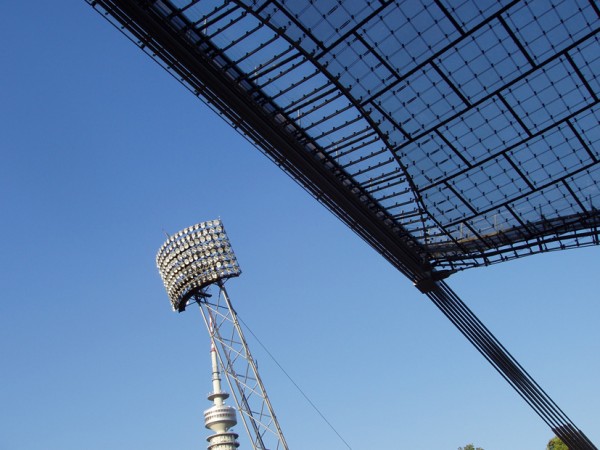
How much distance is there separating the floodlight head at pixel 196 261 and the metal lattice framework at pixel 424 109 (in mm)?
23812

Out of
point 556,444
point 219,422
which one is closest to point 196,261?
point 219,422

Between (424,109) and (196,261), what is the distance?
3221 centimetres

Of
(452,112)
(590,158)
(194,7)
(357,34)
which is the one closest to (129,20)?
(194,7)

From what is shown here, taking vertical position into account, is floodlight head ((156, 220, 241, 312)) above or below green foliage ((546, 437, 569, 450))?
above

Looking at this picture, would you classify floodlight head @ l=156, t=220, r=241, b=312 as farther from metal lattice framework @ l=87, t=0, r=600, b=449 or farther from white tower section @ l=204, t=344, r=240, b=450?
metal lattice framework @ l=87, t=0, r=600, b=449

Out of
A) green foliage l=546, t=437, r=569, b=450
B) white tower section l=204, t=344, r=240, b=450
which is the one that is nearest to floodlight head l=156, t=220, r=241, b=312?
white tower section l=204, t=344, r=240, b=450

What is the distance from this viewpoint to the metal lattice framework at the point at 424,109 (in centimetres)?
2681

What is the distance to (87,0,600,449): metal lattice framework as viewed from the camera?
26.8 metres

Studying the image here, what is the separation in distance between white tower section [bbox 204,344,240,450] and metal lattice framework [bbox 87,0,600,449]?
110 feet

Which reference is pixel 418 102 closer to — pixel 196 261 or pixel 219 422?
pixel 196 261

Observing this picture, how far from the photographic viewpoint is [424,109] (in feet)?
102

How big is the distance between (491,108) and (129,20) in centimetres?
1577

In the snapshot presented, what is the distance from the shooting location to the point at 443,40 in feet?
92.1

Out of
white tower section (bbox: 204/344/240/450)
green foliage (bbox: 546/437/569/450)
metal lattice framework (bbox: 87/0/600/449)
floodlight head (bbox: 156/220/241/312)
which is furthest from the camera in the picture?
green foliage (bbox: 546/437/569/450)
